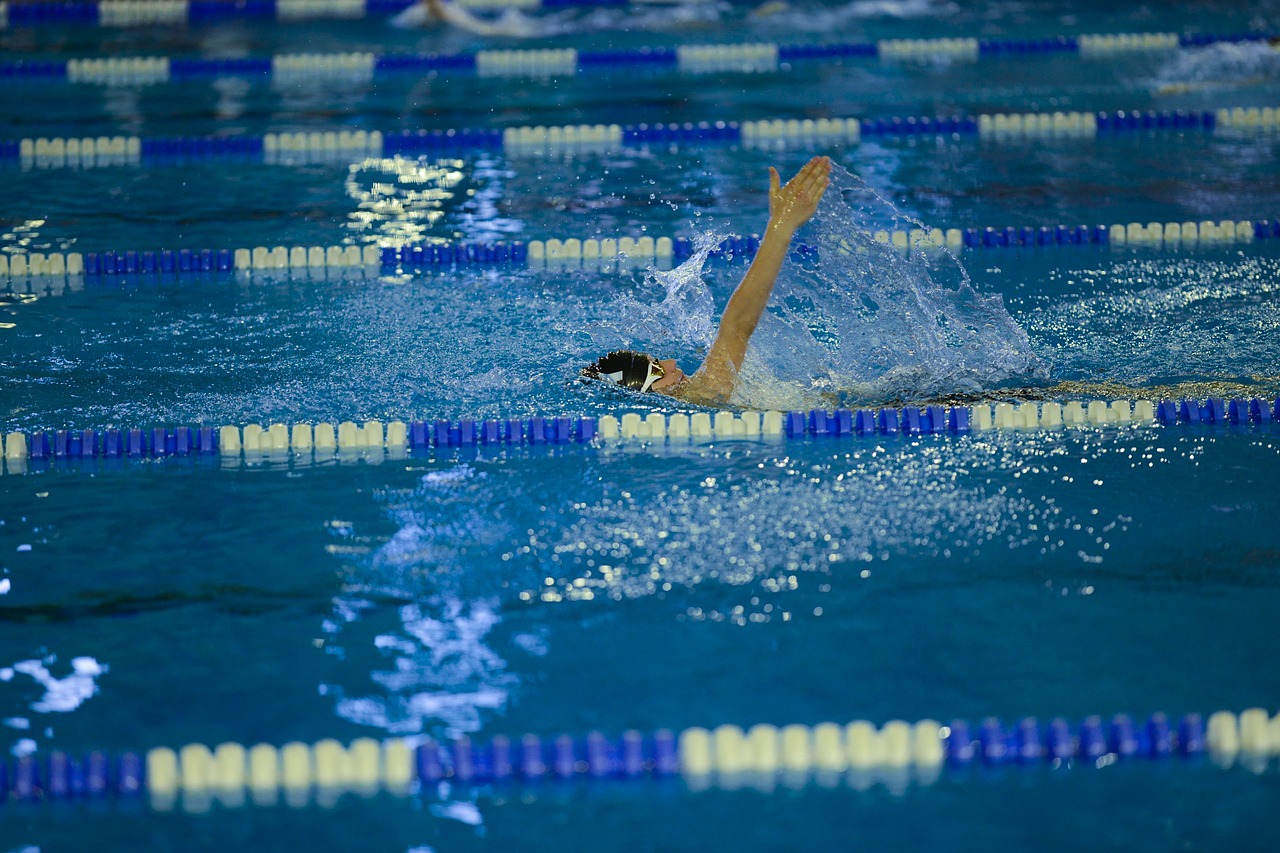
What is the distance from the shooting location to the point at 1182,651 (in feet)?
9.88

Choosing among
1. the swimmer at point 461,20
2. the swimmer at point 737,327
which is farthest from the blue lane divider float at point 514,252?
the swimmer at point 461,20

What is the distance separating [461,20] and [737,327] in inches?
257

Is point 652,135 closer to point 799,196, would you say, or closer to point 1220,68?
point 1220,68

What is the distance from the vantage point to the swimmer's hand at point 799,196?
3922mm

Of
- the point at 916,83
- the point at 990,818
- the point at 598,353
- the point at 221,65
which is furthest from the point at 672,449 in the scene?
the point at 221,65

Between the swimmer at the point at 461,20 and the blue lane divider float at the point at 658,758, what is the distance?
7642mm

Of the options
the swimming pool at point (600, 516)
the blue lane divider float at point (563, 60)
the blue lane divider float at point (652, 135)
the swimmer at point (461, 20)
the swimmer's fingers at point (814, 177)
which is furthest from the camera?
the swimmer at point (461, 20)

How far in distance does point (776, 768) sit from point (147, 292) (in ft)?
12.0

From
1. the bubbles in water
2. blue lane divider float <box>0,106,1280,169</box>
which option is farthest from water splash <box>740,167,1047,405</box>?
the bubbles in water

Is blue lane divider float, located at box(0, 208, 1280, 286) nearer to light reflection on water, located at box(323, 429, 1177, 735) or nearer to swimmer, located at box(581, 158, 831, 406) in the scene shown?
swimmer, located at box(581, 158, 831, 406)

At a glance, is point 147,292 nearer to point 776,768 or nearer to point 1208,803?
point 776,768

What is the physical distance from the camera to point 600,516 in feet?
12.1

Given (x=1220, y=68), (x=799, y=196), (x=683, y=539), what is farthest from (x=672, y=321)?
(x=1220, y=68)

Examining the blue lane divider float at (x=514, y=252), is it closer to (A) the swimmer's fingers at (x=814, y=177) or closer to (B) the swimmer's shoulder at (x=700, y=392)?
(B) the swimmer's shoulder at (x=700, y=392)
